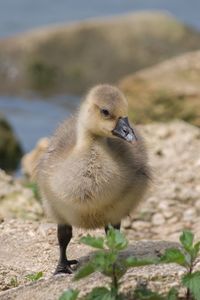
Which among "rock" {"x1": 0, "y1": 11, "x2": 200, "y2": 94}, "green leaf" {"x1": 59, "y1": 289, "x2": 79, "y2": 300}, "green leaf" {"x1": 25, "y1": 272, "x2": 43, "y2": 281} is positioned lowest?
"green leaf" {"x1": 59, "y1": 289, "x2": 79, "y2": 300}

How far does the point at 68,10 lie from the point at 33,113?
5.86 meters

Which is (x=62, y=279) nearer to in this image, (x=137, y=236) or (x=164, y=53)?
(x=137, y=236)

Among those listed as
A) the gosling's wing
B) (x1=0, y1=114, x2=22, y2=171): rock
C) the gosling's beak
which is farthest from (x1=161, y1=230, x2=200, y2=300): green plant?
(x1=0, y1=114, x2=22, y2=171): rock

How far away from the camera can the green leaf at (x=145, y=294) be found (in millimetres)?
4086

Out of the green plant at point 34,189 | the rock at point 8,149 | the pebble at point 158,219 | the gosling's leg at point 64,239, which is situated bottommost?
the gosling's leg at point 64,239

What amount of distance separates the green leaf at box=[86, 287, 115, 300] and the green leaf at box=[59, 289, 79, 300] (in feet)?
0.20

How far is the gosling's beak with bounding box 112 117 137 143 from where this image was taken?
532 cm

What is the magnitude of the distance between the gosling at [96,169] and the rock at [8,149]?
717 cm

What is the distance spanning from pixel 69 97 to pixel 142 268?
1185 centimetres

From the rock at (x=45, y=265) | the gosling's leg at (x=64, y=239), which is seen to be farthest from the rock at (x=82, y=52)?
the gosling's leg at (x=64, y=239)

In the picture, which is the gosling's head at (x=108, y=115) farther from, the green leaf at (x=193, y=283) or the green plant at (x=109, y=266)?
the green leaf at (x=193, y=283)

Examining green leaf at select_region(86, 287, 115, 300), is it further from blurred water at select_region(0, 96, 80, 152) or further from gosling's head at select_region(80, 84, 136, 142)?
blurred water at select_region(0, 96, 80, 152)

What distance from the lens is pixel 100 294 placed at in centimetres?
410

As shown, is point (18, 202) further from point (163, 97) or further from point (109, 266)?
point (109, 266)
